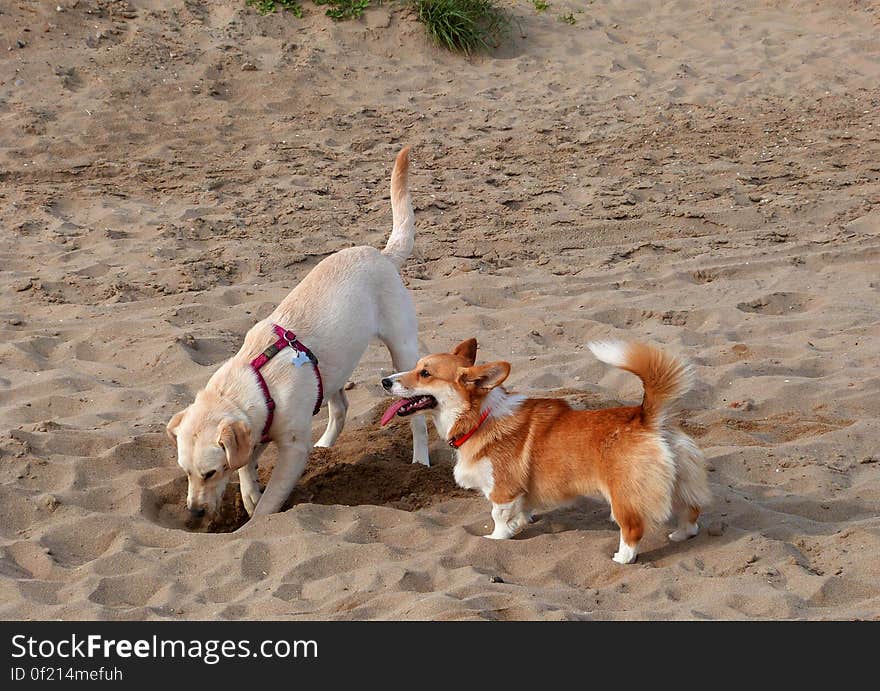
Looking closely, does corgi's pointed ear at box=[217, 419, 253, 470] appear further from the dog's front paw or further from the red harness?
the dog's front paw

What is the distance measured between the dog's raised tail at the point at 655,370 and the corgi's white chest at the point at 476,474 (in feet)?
2.88

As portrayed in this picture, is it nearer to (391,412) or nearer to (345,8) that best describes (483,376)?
(391,412)

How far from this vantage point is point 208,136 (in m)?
11.6

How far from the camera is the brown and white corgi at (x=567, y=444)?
16.8 feet

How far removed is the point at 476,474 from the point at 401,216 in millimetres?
2112

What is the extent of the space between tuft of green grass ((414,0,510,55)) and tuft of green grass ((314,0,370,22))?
0.67 m

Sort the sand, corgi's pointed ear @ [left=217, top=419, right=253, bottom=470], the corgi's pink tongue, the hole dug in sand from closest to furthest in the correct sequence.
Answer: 1. the sand
2. corgi's pointed ear @ [left=217, top=419, right=253, bottom=470]
3. the corgi's pink tongue
4. the hole dug in sand

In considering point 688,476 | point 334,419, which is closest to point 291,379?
point 334,419

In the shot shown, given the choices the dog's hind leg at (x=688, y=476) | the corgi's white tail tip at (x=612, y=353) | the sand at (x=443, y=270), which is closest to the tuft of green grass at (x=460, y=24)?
the sand at (x=443, y=270)

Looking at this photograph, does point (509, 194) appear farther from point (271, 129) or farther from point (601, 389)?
point (601, 389)

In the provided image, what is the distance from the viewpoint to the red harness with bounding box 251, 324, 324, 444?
5836mm

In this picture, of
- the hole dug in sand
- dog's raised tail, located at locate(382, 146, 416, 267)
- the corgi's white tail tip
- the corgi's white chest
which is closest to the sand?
the hole dug in sand

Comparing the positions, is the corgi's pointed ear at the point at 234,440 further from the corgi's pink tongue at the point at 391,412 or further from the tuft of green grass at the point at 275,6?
the tuft of green grass at the point at 275,6

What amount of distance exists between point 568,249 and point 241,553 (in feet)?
16.9
